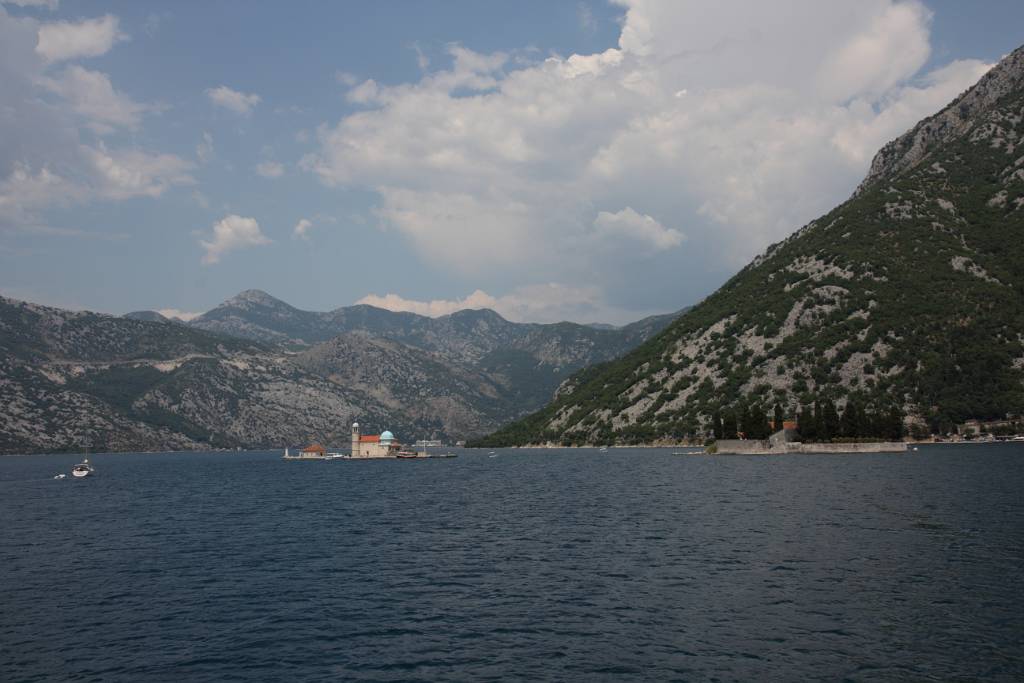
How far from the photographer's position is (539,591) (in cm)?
4353

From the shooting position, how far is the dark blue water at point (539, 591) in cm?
3095

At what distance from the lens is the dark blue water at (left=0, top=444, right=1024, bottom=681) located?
30953mm

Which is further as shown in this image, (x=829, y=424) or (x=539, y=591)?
(x=829, y=424)

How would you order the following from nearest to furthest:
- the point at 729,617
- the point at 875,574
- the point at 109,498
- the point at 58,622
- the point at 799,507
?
the point at 729,617 → the point at 58,622 → the point at 875,574 → the point at 799,507 → the point at 109,498

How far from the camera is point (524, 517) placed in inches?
3034

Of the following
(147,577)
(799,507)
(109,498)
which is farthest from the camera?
(109,498)

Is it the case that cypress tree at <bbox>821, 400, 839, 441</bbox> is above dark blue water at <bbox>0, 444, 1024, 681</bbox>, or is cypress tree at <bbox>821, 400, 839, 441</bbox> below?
above

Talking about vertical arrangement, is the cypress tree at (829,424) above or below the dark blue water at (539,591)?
above

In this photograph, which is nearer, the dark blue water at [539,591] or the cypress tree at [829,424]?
the dark blue water at [539,591]

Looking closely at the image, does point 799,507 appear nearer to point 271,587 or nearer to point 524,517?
point 524,517

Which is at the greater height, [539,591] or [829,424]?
[829,424]

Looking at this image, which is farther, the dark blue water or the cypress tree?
the cypress tree

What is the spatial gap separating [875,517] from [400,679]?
53047 mm

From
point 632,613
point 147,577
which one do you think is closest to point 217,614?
point 147,577
